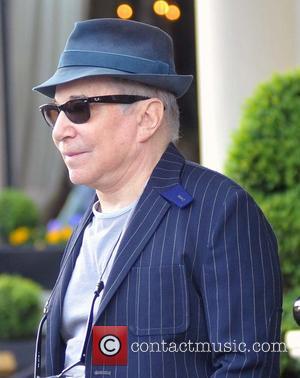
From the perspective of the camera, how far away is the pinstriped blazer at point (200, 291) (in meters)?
2.54

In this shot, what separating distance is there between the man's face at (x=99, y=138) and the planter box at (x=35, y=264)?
5.74 m

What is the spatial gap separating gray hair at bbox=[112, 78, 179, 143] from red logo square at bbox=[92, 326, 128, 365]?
1.97ft

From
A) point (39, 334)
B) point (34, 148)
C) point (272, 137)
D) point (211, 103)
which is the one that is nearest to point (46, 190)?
point (34, 148)

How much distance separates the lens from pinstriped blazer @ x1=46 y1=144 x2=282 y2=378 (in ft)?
8.34

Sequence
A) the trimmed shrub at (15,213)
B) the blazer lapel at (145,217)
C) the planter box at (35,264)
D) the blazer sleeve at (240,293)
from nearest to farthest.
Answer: the blazer sleeve at (240,293) → the blazer lapel at (145,217) → the planter box at (35,264) → the trimmed shrub at (15,213)

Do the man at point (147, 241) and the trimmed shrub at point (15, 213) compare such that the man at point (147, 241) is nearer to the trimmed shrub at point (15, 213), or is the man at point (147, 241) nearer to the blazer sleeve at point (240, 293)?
the blazer sleeve at point (240, 293)

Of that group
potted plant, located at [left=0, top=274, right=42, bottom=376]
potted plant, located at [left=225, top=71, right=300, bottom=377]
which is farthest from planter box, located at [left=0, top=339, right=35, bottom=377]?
potted plant, located at [left=225, top=71, right=300, bottom=377]

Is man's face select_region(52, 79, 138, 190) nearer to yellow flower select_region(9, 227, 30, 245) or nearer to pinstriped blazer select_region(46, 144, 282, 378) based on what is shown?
pinstriped blazer select_region(46, 144, 282, 378)

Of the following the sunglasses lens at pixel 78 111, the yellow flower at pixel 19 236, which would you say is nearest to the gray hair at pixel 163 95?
the sunglasses lens at pixel 78 111

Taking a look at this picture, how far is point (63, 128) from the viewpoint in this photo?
2781mm

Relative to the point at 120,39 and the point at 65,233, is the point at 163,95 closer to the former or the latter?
the point at 120,39

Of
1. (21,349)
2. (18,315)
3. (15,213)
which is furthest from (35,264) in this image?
(21,349)

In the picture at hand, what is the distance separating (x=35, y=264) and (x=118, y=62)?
5971 mm

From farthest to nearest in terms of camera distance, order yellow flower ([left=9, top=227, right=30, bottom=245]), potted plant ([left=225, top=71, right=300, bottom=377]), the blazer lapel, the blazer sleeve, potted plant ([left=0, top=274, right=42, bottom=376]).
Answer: yellow flower ([left=9, top=227, right=30, bottom=245]) → potted plant ([left=0, top=274, right=42, bottom=376]) → potted plant ([left=225, top=71, right=300, bottom=377]) → the blazer lapel → the blazer sleeve
